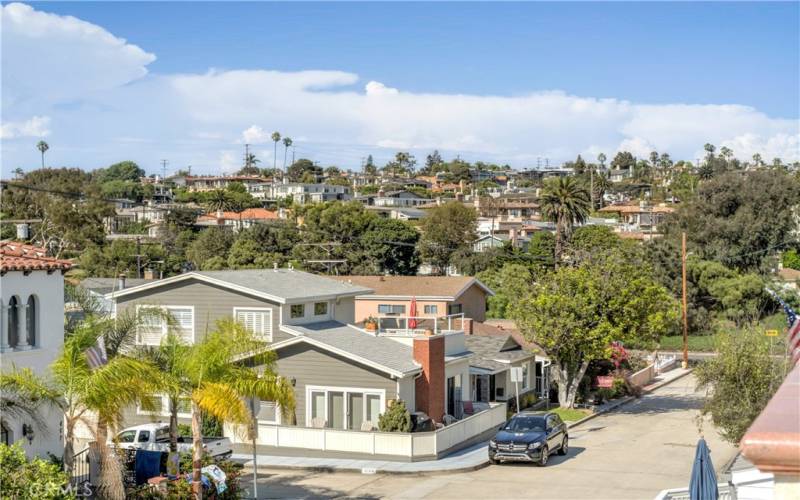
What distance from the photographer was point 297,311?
40.0m

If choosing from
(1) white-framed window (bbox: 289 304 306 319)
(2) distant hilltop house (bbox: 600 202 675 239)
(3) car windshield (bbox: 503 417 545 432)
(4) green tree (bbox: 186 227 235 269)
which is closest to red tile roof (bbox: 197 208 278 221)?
(4) green tree (bbox: 186 227 235 269)

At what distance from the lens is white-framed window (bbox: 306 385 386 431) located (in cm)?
3566

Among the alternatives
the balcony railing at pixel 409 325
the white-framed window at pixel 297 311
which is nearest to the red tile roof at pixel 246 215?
the balcony railing at pixel 409 325

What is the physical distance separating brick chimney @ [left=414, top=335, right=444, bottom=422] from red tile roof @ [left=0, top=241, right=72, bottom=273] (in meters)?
16.0

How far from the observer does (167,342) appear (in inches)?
1025

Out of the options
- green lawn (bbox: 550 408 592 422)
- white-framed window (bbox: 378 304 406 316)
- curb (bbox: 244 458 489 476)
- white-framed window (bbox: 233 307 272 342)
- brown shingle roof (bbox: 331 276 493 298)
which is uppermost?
white-framed window (bbox: 233 307 272 342)

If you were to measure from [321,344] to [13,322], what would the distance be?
1431 centimetres

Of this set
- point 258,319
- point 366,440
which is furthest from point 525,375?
point 366,440

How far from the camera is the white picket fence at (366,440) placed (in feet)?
111

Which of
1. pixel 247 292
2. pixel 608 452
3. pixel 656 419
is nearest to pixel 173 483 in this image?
pixel 247 292

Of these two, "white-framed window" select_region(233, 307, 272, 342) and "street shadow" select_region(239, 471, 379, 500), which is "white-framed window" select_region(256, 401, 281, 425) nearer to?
"white-framed window" select_region(233, 307, 272, 342)

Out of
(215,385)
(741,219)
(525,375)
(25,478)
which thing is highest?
(741,219)

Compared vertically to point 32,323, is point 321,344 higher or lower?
lower

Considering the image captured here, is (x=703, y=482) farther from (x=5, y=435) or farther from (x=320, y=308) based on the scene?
(x=320, y=308)
